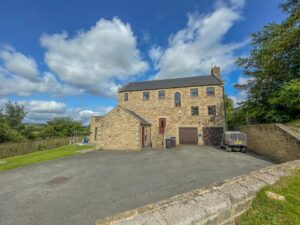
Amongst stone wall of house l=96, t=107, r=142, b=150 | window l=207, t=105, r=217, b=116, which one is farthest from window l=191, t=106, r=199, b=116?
stone wall of house l=96, t=107, r=142, b=150

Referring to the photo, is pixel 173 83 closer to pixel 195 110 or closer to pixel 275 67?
pixel 195 110

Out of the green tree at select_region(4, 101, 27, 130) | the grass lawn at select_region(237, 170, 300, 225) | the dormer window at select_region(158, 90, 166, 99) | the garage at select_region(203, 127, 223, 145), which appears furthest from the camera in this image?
the green tree at select_region(4, 101, 27, 130)

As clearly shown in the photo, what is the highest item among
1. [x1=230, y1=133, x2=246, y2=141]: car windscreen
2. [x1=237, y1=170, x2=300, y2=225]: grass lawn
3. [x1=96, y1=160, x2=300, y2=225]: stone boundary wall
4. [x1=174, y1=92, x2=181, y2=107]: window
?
[x1=174, y1=92, x2=181, y2=107]: window

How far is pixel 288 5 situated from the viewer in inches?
574

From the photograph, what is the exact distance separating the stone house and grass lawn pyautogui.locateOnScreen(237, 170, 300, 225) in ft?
48.3

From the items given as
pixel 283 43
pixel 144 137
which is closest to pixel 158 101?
pixel 144 137

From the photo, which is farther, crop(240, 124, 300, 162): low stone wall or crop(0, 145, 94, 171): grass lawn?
crop(0, 145, 94, 171): grass lawn

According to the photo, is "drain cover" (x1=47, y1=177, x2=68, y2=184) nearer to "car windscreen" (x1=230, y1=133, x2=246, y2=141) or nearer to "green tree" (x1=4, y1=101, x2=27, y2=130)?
"car windscreen" (x1=230, y1=133, x2=246, y2=141)

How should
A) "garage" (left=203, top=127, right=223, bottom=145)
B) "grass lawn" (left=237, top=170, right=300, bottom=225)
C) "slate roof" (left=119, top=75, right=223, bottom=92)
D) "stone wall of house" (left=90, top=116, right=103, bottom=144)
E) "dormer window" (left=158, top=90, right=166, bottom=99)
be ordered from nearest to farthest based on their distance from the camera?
"grass lawn" (left=237, top=170, right=300, bottom=225), "garage" (left=203, top=127, right=223, bottom=145), "slate roof" (left=119, top=75, right=223, bottom=92), "dormer window" (left=158, top=90, right=166, bottom=99), "stone wall of house" (left=90, top=116, right=103, bottom=144)

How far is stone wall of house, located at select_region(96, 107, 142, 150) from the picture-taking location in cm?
1767

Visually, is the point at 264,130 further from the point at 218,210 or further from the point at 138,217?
the point at 138,217

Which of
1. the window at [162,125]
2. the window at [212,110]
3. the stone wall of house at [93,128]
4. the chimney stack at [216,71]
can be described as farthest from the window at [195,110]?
the stone wall of house at [93,128]

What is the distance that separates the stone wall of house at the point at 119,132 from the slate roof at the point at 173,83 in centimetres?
722

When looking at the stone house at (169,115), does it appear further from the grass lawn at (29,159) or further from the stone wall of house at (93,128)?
the grass lawn at (29,159)
